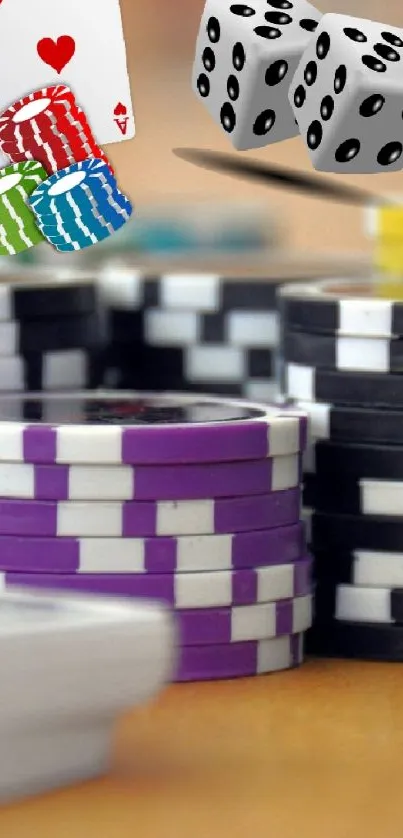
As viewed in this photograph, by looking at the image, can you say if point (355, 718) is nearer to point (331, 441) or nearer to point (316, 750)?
point (316, 750)

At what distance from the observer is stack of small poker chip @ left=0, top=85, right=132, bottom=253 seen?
2.35 metres

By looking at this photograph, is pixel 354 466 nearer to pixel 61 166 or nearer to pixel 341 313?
pixel 341 313

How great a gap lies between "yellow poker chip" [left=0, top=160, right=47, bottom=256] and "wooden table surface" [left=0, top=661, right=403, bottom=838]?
0.74 metres

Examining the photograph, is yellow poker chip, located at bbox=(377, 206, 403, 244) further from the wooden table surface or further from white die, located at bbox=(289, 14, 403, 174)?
the wooden table surface

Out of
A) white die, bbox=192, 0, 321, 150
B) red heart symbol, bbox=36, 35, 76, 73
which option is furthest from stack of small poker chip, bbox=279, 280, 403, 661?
A: red heart symbol, bbox=36, 35, 76, 73

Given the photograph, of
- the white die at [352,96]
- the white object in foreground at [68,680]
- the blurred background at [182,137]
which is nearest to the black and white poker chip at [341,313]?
the white die at [352,96]

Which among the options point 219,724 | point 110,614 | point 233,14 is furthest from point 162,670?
point 233,14

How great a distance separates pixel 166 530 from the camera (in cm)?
195

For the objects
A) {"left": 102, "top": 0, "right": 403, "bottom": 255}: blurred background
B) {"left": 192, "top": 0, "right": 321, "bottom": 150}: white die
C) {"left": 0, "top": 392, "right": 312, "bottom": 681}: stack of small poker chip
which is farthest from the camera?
{"left": 102, "top": 0, "right": 403, "bottom": 255}: blurred background

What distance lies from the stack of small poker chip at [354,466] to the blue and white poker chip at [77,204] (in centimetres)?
37

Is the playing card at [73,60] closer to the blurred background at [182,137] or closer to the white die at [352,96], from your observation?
the white die at [352,96]

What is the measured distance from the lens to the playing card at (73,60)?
230cm

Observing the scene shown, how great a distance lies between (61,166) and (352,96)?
49 cm

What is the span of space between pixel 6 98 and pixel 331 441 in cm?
64
